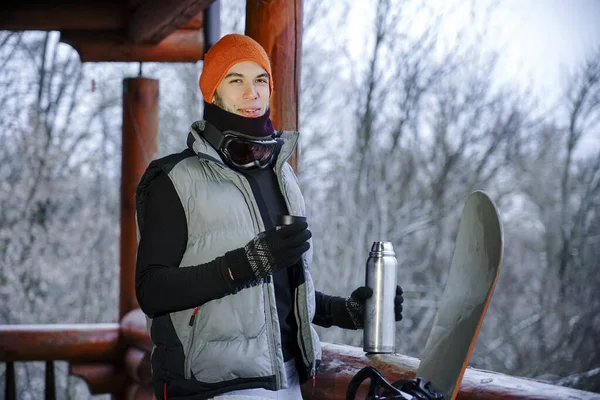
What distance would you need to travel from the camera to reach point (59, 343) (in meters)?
4.96

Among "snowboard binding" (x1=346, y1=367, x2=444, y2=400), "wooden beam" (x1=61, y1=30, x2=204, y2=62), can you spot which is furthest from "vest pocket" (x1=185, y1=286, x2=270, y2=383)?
"wooden beam" (x1=61, y1=30, x2=204, y2=62)

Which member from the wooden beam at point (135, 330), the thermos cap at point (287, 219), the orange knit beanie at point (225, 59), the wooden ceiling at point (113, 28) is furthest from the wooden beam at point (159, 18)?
the thermos cap at point (287, 219)

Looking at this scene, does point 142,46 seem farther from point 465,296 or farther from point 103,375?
point 465,296

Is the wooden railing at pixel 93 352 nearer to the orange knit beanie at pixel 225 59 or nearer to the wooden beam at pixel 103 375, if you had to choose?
the wooden beam at pixel 103 375

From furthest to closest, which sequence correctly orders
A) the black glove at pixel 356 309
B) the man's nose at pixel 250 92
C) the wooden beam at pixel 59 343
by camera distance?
the wooden beam at pixel 59 343, the black glove at pixel 356 309, the man's nose at pixel 250 92

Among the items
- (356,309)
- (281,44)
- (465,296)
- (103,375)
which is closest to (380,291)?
(356,309)

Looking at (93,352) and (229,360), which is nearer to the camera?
(229,360)

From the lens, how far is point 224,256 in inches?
78.1

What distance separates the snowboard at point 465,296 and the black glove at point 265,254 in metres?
0.40

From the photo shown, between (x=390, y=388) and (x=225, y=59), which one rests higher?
(x=225, y=59)

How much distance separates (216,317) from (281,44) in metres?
1.55

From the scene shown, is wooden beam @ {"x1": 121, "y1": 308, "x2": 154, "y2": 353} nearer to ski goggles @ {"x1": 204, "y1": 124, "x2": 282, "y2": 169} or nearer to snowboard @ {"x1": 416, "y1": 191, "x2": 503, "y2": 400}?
ski goggles @ {"x1": 204, "y1": 124, "x2": 282, "y2": 169}

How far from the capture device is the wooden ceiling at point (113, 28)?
202 inches

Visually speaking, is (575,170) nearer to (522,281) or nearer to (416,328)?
(522,281)
